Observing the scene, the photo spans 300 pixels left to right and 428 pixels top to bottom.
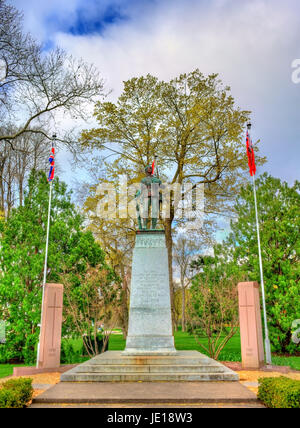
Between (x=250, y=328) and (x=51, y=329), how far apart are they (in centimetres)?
678

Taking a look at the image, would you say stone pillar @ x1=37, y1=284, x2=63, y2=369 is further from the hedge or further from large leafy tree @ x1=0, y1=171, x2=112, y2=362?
the hedge

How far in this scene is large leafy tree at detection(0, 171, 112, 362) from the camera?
13.1 metres

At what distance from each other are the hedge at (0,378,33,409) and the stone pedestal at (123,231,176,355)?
4.48 m

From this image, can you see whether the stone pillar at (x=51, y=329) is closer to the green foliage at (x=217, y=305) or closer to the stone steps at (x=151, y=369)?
the stone steps at (x=151, y=369)

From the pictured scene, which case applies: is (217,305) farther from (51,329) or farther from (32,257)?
(32,257)

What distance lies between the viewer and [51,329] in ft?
36.5

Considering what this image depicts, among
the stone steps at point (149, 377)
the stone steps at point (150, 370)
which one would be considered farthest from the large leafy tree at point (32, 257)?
the stone steps at point (149, 377)

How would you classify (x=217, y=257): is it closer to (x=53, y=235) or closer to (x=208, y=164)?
(x=208, y=164)

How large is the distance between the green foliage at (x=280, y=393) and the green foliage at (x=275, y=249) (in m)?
9.84

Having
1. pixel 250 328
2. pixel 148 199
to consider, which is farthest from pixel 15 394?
pixel 250 328

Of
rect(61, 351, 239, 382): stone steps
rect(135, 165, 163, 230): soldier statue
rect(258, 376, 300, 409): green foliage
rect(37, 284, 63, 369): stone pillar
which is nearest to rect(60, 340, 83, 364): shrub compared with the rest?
A: rect(37, 284, 63, 369): stone pillar

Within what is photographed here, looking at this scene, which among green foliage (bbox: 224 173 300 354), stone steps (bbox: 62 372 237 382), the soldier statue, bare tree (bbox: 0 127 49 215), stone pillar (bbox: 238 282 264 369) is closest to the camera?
stone steps (bbox: 62 372 237 382)

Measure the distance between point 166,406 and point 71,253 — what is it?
390 inches

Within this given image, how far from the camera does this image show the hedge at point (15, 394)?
4941 mm
